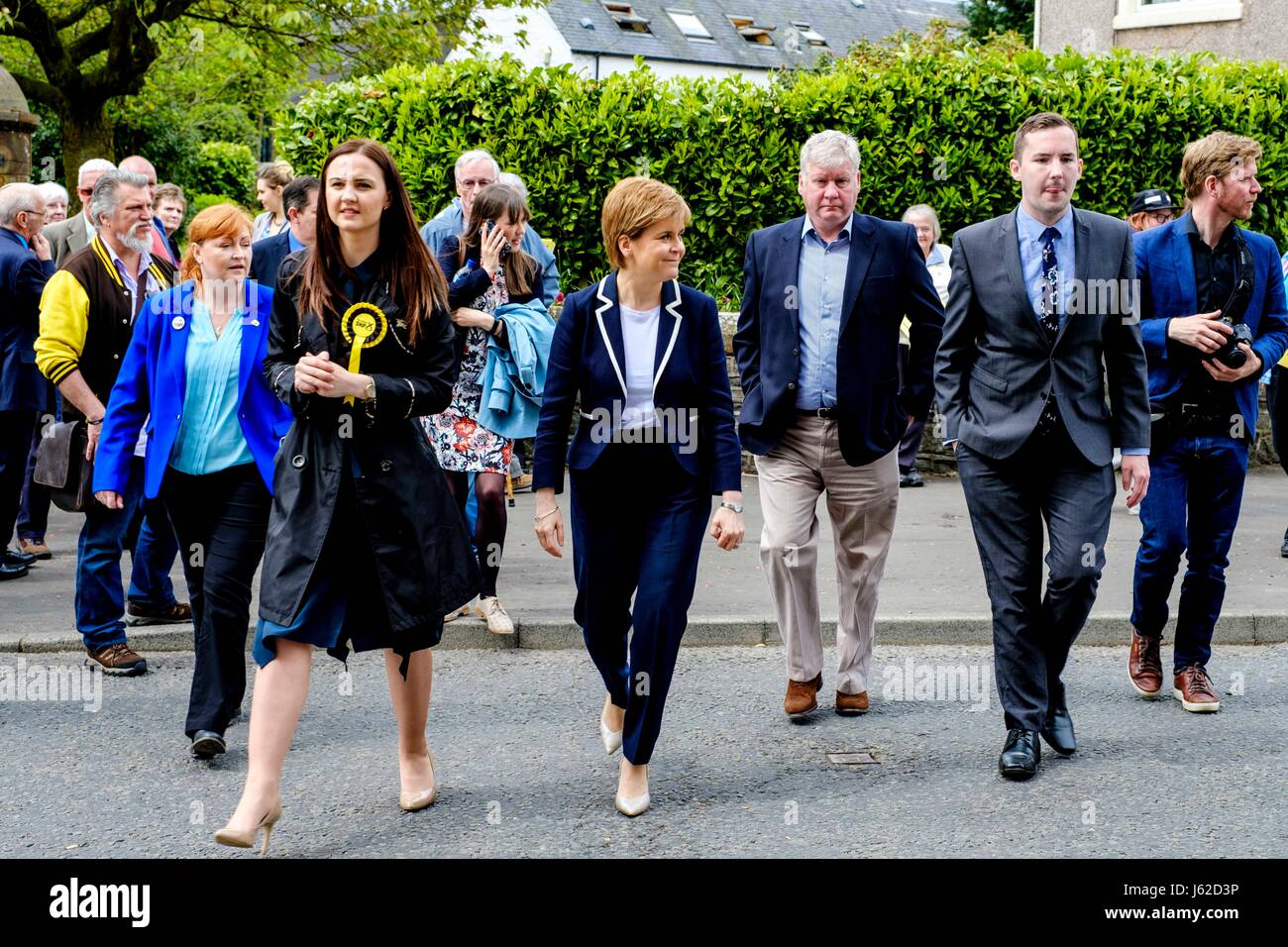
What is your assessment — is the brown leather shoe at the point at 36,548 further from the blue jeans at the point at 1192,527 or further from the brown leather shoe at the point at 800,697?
the blue jeans at the point at 1192,527

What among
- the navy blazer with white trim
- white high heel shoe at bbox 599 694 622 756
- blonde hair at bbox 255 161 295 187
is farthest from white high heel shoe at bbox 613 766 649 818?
blonde hair at bbox 255 161 295 187

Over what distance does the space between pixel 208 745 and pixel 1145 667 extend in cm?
369

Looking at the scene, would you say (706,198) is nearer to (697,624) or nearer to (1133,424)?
(697,624)

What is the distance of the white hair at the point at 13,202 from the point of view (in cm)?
830

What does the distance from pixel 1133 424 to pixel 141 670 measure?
4225 millimetres

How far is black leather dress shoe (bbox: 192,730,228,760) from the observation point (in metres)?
5.30

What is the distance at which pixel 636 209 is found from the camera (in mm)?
4836

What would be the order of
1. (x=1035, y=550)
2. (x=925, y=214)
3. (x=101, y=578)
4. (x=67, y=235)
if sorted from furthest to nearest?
(x=925, y=214) < (x=67, y=235) < (x=101, y=578) < (x=1035, y=550)

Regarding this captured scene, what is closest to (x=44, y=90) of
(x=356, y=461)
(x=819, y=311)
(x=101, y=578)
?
(x=101, y=578)

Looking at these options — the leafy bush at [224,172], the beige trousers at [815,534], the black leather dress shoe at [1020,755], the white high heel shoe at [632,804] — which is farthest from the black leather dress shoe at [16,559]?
the leafy bush at [224,172]

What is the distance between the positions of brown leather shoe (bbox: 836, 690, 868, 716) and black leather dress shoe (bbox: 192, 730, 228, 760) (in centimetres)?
231

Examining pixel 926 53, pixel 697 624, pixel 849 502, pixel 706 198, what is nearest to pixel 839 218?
pixel 849 502

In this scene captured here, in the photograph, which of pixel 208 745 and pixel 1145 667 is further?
pixel 1145 667

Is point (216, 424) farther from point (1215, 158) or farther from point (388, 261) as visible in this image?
point (1215, 158)
